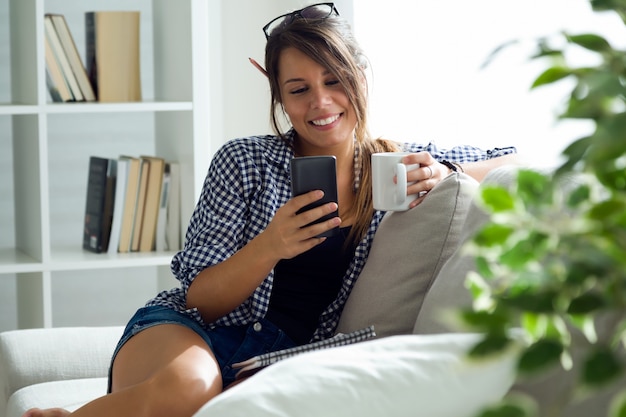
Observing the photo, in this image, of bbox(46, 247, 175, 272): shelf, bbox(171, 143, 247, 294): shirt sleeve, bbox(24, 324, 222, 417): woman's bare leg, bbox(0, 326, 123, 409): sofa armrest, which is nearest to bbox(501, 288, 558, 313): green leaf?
bbox(24, 324, 222, 417): woman's bare leg

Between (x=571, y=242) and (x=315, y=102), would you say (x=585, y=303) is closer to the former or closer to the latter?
(x=571, y=242)

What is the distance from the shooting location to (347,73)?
2043 mm

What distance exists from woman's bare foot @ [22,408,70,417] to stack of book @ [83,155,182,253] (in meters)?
1.29

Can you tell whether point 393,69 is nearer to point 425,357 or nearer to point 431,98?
point 431,98

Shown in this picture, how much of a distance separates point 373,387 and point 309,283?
102 cm

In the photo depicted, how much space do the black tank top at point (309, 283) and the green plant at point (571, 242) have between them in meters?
1.45

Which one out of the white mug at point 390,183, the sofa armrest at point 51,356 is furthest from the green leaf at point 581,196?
the sofa armrest at point 51,356

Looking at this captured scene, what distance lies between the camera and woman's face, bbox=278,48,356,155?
80.5 inches

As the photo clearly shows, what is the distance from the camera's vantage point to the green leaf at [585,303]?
18.0 inches

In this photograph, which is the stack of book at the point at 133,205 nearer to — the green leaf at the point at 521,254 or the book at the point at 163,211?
the book at the point at 163,211

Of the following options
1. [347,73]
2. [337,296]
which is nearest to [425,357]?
[337,296]

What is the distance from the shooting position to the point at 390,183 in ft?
5.79

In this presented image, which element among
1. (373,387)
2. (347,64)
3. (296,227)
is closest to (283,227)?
(296,227)

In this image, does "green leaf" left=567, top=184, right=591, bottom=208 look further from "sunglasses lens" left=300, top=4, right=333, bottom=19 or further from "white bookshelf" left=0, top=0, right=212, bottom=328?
"white bookshelf" left=0, top=0, right=212, bottom=328
